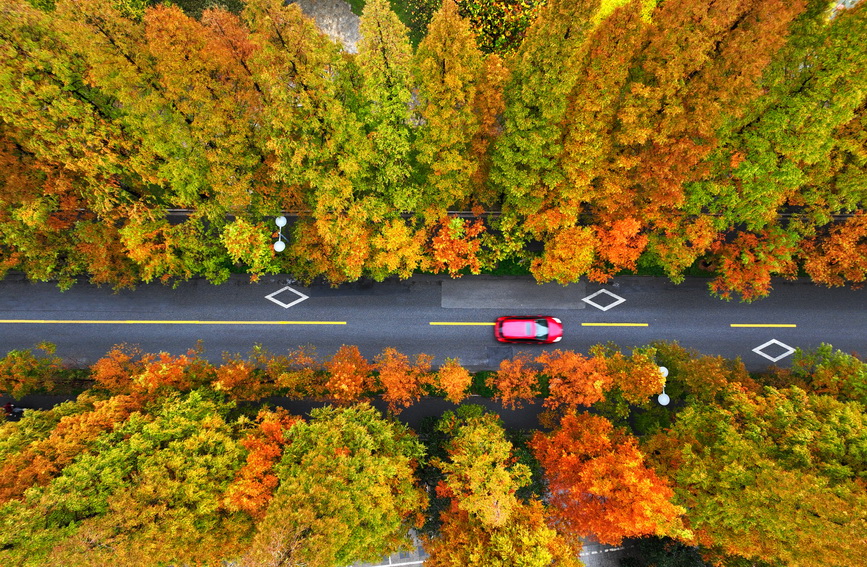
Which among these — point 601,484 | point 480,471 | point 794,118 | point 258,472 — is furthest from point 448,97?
point 601,484

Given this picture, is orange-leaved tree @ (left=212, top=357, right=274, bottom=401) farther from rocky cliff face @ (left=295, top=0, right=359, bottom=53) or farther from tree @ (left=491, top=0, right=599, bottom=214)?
rocky cliff face @ (left=295, top=0, right=359, bottom=53)

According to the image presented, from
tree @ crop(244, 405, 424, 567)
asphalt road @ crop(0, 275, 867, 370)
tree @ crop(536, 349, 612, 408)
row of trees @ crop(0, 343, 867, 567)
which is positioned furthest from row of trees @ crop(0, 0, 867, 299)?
tree @ crop(244, 405, 424, 567)

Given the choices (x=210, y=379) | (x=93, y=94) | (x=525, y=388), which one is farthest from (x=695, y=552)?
(x=93, y=94)

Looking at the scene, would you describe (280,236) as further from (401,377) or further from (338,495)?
(338,495)

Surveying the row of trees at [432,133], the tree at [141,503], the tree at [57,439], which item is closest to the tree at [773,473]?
the row of trees at [432,133]

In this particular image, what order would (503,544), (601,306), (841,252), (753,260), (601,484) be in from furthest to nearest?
(601,306) → (753,260) → (841,252) → (601,484) → (503,544)

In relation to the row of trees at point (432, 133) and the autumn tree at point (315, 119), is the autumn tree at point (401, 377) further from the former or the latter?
the autumn tree at point (315, 119)

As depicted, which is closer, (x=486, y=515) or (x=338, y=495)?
(x=338, y=495)
